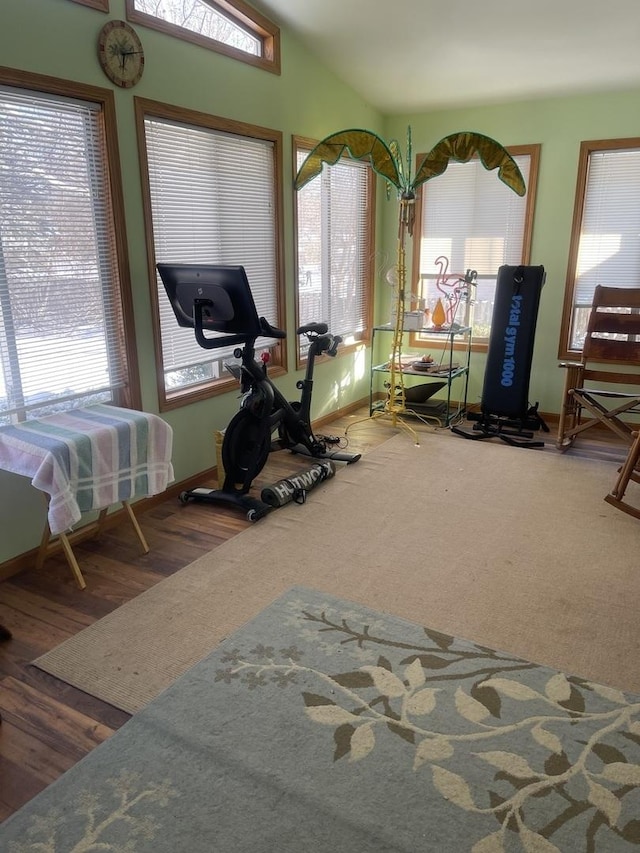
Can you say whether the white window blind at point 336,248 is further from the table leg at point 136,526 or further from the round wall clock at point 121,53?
the table leg at point 136,526

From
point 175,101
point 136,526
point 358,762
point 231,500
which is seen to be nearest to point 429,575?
point 358,762

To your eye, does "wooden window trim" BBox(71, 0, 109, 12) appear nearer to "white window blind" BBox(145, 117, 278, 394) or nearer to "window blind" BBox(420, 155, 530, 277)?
"white window blind" BBox(145, 117, 278, 394)

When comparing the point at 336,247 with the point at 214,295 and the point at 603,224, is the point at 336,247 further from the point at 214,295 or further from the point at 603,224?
the point at 214,295

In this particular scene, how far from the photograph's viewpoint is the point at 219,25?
145 inches

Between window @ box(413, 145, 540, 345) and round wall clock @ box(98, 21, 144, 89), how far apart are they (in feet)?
9.70

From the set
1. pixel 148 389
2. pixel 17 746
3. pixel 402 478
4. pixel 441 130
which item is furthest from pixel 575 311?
pixel 17 746

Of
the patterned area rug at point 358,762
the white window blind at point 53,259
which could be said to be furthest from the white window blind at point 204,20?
the patterned area rug at point 358,762

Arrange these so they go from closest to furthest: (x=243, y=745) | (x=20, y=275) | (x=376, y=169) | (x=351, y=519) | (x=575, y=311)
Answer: (x=243, y=745), (x=20, y=275), (x=351, y=519), (x=376, y=169), (x=575, y=311)

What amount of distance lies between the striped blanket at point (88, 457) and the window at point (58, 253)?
0.20 meters

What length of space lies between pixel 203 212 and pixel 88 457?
1807 mm

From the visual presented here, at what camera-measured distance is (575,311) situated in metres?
5.11

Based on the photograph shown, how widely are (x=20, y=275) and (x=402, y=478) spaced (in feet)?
8.00

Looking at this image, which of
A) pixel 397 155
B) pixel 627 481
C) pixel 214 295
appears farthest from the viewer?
pixel 397 155

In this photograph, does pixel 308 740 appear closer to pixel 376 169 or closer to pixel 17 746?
pixel 17 746
